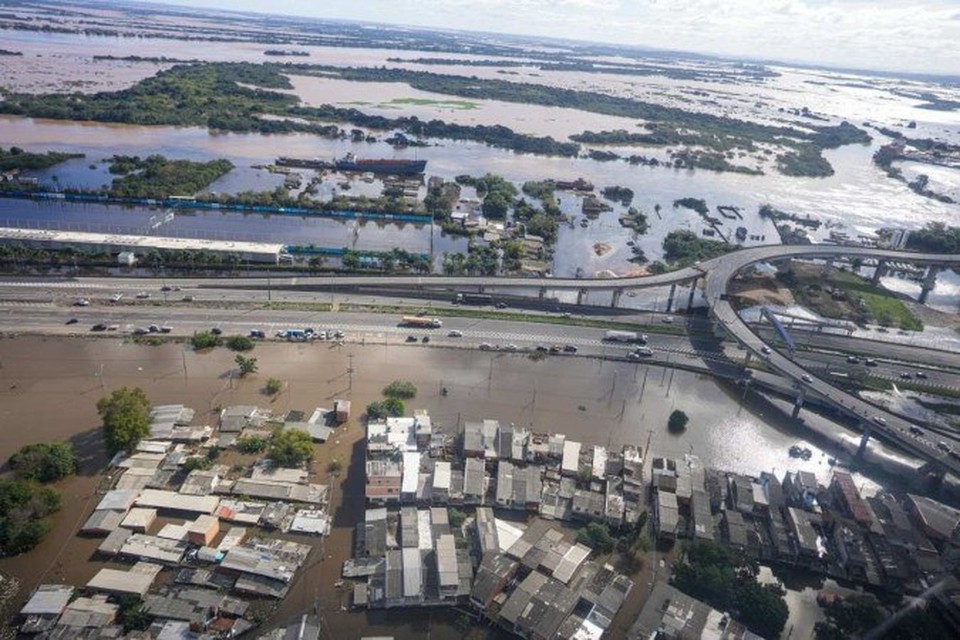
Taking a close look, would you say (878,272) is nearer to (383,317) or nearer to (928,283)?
(928,283)

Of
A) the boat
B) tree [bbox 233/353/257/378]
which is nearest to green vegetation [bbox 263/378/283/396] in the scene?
tree [bbox 233/353/257/378]

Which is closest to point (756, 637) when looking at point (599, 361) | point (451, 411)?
point (451, 411)

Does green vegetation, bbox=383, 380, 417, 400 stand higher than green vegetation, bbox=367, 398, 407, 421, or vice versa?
A: green vegetation, bbox=367, 398, 407, 421

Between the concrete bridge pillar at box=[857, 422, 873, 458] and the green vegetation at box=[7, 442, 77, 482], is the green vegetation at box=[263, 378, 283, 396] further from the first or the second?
the concrete bridge pillar at box=[857, 422, 873, 458]

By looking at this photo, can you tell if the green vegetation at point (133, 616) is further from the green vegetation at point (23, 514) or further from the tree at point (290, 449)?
the tree at point (290, 449)

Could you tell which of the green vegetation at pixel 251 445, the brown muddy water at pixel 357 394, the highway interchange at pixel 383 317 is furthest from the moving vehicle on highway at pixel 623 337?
the green vegetation at pixel 251 445

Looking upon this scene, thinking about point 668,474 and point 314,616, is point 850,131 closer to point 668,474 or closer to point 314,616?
point 668,474
